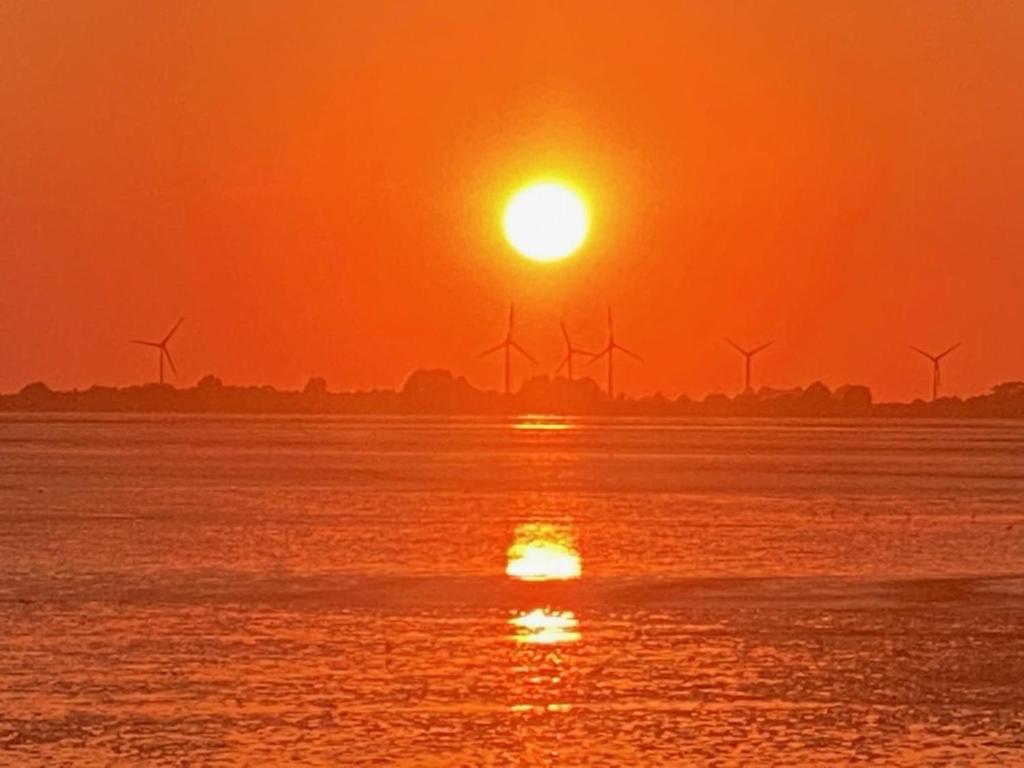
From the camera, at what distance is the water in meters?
21.0

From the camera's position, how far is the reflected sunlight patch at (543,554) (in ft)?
129

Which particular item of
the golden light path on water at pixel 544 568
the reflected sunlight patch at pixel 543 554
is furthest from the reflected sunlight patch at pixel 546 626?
the reflected sunlight patch at pixel 543 554

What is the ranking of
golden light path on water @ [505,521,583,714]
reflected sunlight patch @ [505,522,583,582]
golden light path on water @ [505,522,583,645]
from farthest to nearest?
reflected sunlight patch @ [505,522,583,582] < golden light path on water @ [505,522,583,645] < golden light path on water @ [505,521,583,714]

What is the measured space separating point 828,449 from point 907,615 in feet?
371

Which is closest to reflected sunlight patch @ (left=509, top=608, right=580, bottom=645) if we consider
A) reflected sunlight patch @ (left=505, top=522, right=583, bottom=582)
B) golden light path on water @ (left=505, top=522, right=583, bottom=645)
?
golden light path on water @ (left=505, top=522, right=583, bottom=645)

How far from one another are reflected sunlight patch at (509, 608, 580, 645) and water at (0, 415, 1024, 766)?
73mm

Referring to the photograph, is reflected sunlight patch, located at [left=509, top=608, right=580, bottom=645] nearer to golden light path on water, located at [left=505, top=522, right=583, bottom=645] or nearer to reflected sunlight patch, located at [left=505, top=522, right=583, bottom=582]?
golden light path on water, located at [left=505, top=522, right=583, bottom=645]

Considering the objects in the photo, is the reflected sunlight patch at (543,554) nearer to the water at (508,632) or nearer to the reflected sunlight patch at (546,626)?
the water at (508,632)

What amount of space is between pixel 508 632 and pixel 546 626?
3.65 feet

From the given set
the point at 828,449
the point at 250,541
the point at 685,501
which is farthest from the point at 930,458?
the point at 250,541

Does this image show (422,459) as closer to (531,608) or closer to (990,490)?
(990,490)

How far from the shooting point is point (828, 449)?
144m

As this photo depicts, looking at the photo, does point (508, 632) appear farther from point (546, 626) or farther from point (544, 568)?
point (544, 568)

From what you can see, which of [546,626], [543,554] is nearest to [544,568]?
[543,554]
